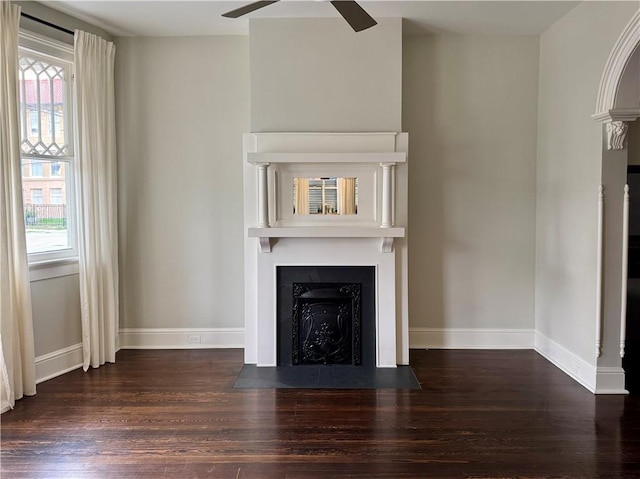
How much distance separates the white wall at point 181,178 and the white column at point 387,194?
138 cm

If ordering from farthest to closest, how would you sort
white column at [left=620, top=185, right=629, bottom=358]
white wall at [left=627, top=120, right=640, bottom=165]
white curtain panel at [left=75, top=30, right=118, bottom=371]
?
white curtain panel at [left=75, top=30, right=118, bottom=371] → white wall at [left=627, top=120, right=640, bottom=165] → white column at [left=620, top=185, right=629, bottom=358]

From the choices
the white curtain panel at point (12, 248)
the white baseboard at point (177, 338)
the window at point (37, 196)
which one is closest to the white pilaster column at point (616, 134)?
the white baseboard at point (177, 338)

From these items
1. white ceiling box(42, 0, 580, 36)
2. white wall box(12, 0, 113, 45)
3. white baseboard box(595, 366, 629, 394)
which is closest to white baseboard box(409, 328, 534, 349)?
white baseboard box(595, 366, 629, 394)

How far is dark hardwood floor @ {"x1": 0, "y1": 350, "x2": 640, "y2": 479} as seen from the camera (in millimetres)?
2396

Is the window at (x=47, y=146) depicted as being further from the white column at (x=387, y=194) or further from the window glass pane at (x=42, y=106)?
the white column at (x=387, y=194)

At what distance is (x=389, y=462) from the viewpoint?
2439 millimetres

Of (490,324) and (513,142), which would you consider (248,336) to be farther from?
(513,142)

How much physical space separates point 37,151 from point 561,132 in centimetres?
416

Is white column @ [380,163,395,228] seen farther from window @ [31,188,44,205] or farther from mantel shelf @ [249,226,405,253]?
window @ [31,188,44,205]

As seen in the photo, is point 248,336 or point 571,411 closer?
point 571,411

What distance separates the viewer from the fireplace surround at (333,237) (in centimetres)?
377

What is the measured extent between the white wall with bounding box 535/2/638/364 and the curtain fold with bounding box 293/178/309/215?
207 centimetres

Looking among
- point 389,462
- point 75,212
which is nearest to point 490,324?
point 389,462

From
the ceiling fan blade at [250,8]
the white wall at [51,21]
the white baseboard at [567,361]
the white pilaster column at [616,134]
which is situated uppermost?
the white wall at [51,21]
